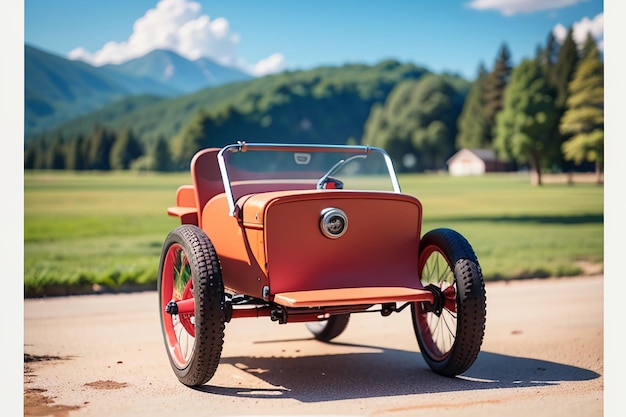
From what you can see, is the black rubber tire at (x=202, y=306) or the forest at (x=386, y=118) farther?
the forest at (x=386, y=118)

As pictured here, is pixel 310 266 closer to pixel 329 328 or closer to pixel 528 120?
pixel 329 328

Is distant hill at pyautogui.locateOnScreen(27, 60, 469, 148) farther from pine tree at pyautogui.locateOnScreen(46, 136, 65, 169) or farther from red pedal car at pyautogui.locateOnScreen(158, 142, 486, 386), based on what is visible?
red pedal car at pyautogui.locateOnScreen(158, 142, 486, 386)

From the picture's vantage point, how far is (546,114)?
1454 centimetres

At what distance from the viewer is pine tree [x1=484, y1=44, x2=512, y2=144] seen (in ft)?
44.0

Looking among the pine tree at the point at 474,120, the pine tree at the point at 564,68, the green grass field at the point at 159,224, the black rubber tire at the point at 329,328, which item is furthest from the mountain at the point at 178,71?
the black rubber tire at the point at 329,328

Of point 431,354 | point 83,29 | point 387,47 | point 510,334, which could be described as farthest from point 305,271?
point 387,47

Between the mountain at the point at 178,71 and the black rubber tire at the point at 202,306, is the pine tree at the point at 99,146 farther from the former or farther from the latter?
the black rubber tire at the point at 202,306

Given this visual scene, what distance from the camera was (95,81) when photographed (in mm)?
11766

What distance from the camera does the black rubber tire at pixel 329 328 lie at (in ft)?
20.1

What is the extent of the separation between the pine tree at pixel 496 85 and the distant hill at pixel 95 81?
14.7 ft

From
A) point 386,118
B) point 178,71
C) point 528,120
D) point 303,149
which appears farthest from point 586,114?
point 303,149
